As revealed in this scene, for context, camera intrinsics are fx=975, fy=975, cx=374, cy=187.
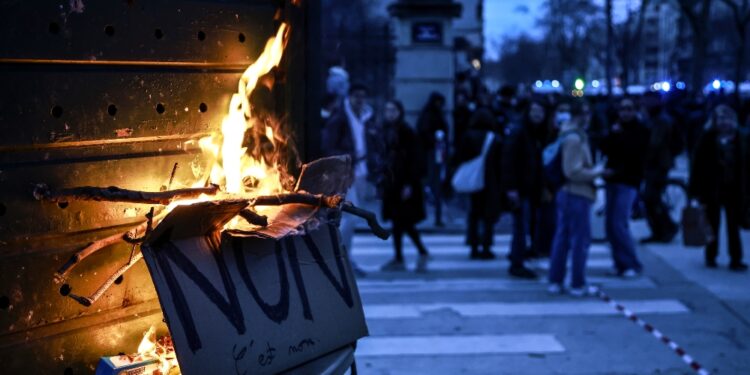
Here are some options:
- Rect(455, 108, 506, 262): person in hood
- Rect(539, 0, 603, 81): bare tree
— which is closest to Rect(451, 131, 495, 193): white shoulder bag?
Rect(455, 108, 506, 262): person in hood

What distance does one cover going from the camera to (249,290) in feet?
9.90

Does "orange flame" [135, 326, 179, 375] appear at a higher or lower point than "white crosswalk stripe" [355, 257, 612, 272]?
higher

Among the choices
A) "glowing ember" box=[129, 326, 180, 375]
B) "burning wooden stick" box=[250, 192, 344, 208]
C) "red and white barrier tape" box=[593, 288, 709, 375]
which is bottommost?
"red and white barrier tape" box=[593, 288, 709, 375]

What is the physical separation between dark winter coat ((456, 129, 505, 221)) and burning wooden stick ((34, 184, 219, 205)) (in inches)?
322

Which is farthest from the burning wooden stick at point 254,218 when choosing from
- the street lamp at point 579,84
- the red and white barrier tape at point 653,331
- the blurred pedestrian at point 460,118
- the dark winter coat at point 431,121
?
→ the street lamp at point 579,84

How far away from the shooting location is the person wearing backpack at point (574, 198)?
368 inches

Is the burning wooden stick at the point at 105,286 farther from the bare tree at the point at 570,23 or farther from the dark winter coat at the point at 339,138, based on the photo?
the bare tree at the point at 570,23

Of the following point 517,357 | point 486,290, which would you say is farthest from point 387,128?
point 517,357

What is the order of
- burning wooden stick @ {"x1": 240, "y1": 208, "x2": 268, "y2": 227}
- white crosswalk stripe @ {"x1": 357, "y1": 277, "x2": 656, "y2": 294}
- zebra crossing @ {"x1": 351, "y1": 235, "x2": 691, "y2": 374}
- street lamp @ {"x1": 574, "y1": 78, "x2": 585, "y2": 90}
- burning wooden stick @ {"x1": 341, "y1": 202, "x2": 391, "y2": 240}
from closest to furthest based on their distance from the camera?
burning wooden stick @ {"x1": 240, "y1": 208, "x2": 268, "y2": 227} < burning wooden stick @ {"x1": 341, "y1": 202, "x2": 391, "y2": 240} < zebra crossing @ {"x1": 351, "y1": 235, "x2": 691, "y2": 374} < white crosswalk stripe @ {"x1": 357, "y1": 277, "x2": 656, "y2": 294} < street lamp @ {"x1": 574, "y1": 78, "x2": 585, "y2": 90}

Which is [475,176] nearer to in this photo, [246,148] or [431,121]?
[431,121]

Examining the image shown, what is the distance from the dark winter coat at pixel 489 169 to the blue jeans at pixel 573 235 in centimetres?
142

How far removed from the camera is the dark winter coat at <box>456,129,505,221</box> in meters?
11.0

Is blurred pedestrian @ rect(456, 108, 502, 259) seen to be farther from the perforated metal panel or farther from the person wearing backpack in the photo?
the perforated metal panel

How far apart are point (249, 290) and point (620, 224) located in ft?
26.4
